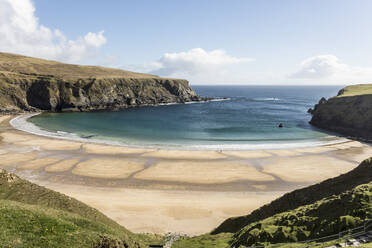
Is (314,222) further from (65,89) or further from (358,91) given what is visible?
(65,89)

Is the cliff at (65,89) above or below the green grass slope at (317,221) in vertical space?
above

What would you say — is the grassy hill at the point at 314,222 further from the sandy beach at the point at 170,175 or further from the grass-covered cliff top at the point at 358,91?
the grass-covered cliff top at the point at 358,91

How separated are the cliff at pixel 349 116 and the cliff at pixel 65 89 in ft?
296

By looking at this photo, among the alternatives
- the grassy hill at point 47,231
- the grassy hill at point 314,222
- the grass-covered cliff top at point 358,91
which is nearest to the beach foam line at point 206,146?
the grass-covered cliff top at point 358,91

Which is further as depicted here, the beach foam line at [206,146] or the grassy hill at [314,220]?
the beach foam line at [206,146]

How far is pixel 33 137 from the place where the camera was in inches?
2336

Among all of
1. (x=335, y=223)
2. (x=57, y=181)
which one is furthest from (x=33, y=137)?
(x=335, y=223)

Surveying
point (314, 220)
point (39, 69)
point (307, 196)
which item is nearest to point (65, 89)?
point (39, 69)

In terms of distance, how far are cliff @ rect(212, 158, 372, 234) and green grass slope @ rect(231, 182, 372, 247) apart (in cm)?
416

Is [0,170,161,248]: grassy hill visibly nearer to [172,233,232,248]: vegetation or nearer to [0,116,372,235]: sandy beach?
[172,233,232,248]: vegetation

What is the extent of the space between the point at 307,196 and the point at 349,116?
6933 cm

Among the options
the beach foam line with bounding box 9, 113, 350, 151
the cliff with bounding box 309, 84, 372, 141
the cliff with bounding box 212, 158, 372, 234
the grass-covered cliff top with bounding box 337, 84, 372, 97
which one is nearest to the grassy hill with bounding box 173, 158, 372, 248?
the cliff with bounding box 212, 158, 372, 234

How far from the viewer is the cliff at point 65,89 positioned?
102594 mm

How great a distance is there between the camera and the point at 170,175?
1433 inches
